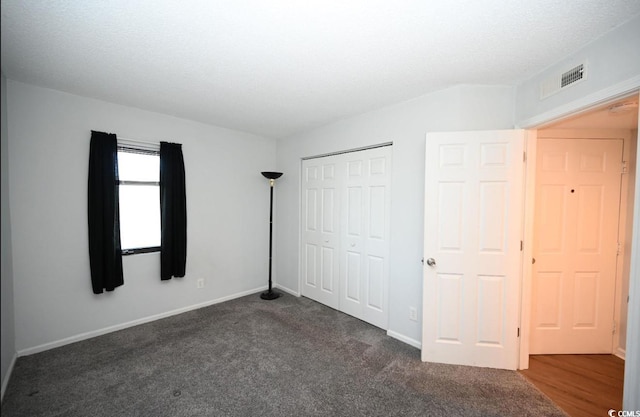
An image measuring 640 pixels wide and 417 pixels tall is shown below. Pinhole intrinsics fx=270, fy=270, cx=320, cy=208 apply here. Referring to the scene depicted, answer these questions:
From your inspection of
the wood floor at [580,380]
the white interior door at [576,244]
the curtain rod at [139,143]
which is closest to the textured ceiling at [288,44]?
the curtain rod at [139,143]

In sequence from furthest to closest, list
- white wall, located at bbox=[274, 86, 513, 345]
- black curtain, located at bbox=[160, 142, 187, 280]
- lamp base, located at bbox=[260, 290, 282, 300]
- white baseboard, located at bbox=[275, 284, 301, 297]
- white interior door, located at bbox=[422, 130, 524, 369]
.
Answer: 1. white baseboard, located at bbox=[275, 284, 301, 297]
2. lamp base, located at bbox=[260, 290, 282, 300]
3. black curtain, located at bbox=[160, 142, 187, 280]
4. white wall, located at bbox=[274, 86, 513, 345]
5. white interior door, located at bbox=[422, 130, 524, 369]

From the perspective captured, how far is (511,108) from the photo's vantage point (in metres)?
2.46

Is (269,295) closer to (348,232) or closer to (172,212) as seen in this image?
(348,232)

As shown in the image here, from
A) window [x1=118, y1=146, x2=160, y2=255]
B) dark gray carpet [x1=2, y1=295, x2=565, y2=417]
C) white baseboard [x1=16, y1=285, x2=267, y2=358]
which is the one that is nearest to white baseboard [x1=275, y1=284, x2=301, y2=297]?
white baseboard [x1=16, y1=285, x2=267, y2=358]

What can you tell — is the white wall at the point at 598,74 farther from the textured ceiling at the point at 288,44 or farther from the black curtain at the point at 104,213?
the black curtain at the point at 104,213

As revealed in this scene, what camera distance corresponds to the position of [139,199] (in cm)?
312

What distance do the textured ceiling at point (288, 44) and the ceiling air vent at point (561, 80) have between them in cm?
13

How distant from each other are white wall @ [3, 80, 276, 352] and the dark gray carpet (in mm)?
314

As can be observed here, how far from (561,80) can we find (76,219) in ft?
14.6

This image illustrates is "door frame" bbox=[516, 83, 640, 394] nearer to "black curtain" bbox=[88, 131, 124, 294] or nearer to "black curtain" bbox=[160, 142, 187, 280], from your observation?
"black curtain" bbox=[160, 142, 187, 280]

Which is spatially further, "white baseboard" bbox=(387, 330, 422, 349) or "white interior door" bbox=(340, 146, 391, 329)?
"white interior door" bbox=(340, 146, 391, 329)

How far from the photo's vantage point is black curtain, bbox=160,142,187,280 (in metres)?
3.24

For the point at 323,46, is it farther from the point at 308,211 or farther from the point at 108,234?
the point at 108,234

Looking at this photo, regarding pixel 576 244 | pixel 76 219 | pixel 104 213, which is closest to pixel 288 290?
pixel 104 213
